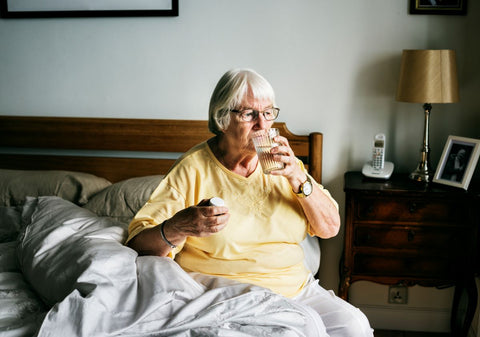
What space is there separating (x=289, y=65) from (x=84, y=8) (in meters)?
1.18

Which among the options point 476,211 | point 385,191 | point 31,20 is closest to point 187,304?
point 385,191

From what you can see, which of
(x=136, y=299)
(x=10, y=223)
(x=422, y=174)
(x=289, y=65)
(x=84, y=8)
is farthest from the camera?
(x=84, y=8)

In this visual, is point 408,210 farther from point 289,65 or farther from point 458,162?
point 289,65

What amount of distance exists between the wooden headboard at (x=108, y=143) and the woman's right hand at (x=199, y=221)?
115 centimetres

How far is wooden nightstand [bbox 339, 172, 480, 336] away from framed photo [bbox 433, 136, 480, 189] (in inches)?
2.0

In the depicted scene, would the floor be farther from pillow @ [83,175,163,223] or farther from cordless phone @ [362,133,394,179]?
pillow @ [83,175,163,223]

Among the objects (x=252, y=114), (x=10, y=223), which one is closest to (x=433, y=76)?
A: (x=252, y=114)

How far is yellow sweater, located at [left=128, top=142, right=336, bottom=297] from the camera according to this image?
1.61 meters

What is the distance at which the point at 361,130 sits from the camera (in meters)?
2.56

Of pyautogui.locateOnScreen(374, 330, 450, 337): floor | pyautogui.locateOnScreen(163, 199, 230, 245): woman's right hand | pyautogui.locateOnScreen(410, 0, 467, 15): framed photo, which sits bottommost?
pyautogui.locateOnScreen(374, 330, 450, 337): floor

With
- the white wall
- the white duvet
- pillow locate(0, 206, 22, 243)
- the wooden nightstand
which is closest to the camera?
the white duvet

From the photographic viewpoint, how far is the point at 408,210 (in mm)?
2227

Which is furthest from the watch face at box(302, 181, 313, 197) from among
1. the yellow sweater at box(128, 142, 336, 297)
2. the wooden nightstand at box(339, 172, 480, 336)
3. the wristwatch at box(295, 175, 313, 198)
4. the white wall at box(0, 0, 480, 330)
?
the white wall at box(0, 0, 480, 330)

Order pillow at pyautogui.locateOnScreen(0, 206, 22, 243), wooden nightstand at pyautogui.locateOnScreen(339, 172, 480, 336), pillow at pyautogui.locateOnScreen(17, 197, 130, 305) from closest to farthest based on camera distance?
pillow at pyautogui.locateOnScreen(17, 197, 130, 305)
pillow at pyautogui.locateOnScreen(0, 206, 22, 243)
wooden nightstand at pyautogui.locateOnScreen(339, 172, 480, 336)
